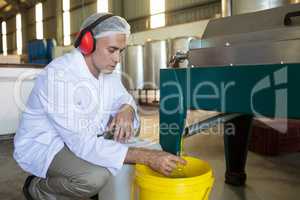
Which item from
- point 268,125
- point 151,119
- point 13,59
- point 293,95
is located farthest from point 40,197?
point 151,119

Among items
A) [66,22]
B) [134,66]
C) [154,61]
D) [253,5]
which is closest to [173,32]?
[154,61]

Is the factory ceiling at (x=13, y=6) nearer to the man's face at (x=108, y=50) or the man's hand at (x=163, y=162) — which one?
the man's face at (x=108, y=50)

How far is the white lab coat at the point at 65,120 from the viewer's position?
0.97m

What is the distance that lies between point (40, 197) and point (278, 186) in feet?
4.32

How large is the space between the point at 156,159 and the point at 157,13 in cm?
653

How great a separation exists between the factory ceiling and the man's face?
38.0 ft

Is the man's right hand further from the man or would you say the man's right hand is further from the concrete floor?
the concrete floor

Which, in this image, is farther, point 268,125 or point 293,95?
point 268,125

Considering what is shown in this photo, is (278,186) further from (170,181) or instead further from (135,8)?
(135,8)

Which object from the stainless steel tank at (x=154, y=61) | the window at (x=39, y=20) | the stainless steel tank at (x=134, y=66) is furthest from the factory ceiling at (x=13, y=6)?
the stainless steel tank at (x=154, y=61)

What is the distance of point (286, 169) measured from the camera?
2123 mm

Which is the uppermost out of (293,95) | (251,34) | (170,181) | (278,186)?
(251,34)

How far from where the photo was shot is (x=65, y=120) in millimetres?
983

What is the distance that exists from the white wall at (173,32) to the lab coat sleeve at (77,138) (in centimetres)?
428
